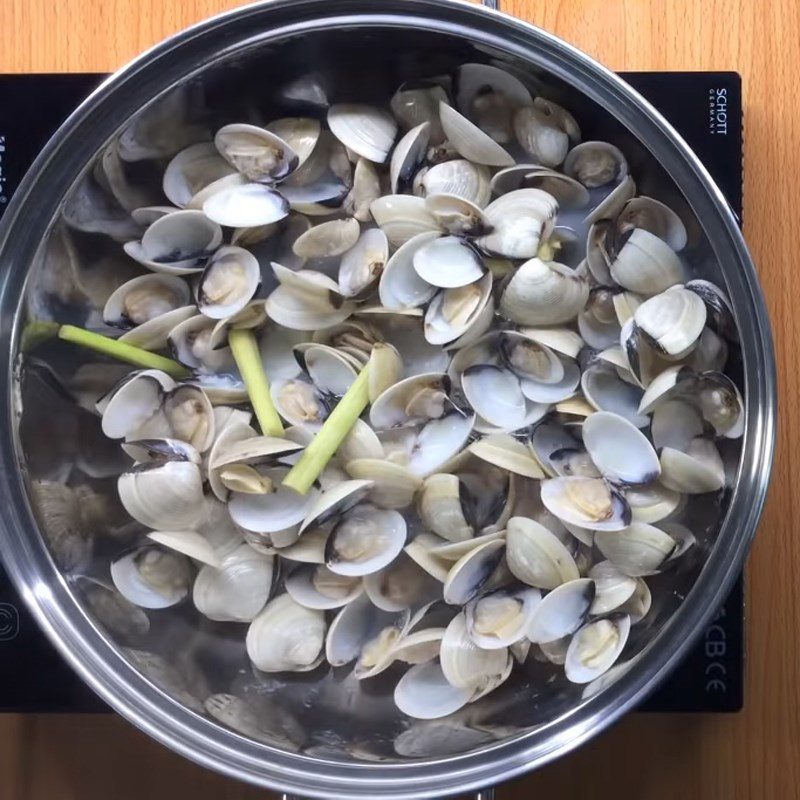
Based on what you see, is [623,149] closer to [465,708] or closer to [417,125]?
[417,125]

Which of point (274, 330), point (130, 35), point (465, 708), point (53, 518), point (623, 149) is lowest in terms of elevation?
point (465, 708)

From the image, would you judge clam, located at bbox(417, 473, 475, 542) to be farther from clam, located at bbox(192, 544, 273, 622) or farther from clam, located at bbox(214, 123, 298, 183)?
clam, located at bbox(214, 123, 298, 183)

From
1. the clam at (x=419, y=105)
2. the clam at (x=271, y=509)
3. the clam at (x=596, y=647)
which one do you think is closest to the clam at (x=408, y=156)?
the clam at (x=419, y=105)

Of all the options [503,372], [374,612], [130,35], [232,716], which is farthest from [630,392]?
[130,35]

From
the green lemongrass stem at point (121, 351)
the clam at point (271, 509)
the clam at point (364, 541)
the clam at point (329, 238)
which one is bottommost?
the clam at point (364, 541)

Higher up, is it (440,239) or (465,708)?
(440,239)

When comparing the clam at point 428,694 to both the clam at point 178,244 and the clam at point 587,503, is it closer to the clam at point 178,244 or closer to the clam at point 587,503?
the clam at point 587,503

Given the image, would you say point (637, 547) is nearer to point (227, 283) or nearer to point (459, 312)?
point (459, 312)

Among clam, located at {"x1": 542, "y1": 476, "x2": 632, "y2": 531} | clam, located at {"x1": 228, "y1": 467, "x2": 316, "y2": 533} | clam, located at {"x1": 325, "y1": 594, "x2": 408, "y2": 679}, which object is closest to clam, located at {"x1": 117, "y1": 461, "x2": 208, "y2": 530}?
clam, located at {"x1": 228, "y1": 467, "x2": 316, "y2": 533}
